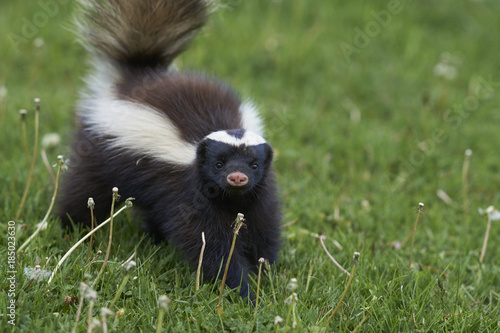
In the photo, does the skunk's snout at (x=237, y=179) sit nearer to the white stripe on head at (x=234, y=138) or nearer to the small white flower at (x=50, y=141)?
the white stripe on head at (x=234, y=138)

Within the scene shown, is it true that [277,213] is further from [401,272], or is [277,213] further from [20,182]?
[20,182]

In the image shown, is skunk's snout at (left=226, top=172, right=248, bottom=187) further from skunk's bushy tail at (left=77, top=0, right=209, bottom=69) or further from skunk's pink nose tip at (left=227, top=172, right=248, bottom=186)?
skunk's bushy tail at (left=77, top=0, right=209, bottom=69)

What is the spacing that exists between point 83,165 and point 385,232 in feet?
8.45

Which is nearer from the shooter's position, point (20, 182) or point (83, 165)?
point (83, 165)

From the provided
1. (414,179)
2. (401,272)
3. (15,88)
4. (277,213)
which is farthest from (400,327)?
(15,88)

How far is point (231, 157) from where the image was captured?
3783mm

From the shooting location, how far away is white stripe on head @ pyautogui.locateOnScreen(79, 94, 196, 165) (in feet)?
13.5

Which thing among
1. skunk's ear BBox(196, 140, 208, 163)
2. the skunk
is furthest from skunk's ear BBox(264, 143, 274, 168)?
skunk's ear BBox(196, 140, 208, 163)

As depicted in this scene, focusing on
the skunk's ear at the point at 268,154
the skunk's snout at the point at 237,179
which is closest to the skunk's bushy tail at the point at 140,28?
the skunk's ear at the point at 268,154

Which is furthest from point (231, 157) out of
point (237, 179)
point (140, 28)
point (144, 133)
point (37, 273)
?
point (140, 28)

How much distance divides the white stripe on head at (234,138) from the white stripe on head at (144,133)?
0.89 feet

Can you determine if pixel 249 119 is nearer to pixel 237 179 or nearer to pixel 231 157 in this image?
pixel 231 157

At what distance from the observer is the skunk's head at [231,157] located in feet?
12.2

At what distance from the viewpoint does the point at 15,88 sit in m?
7.21
